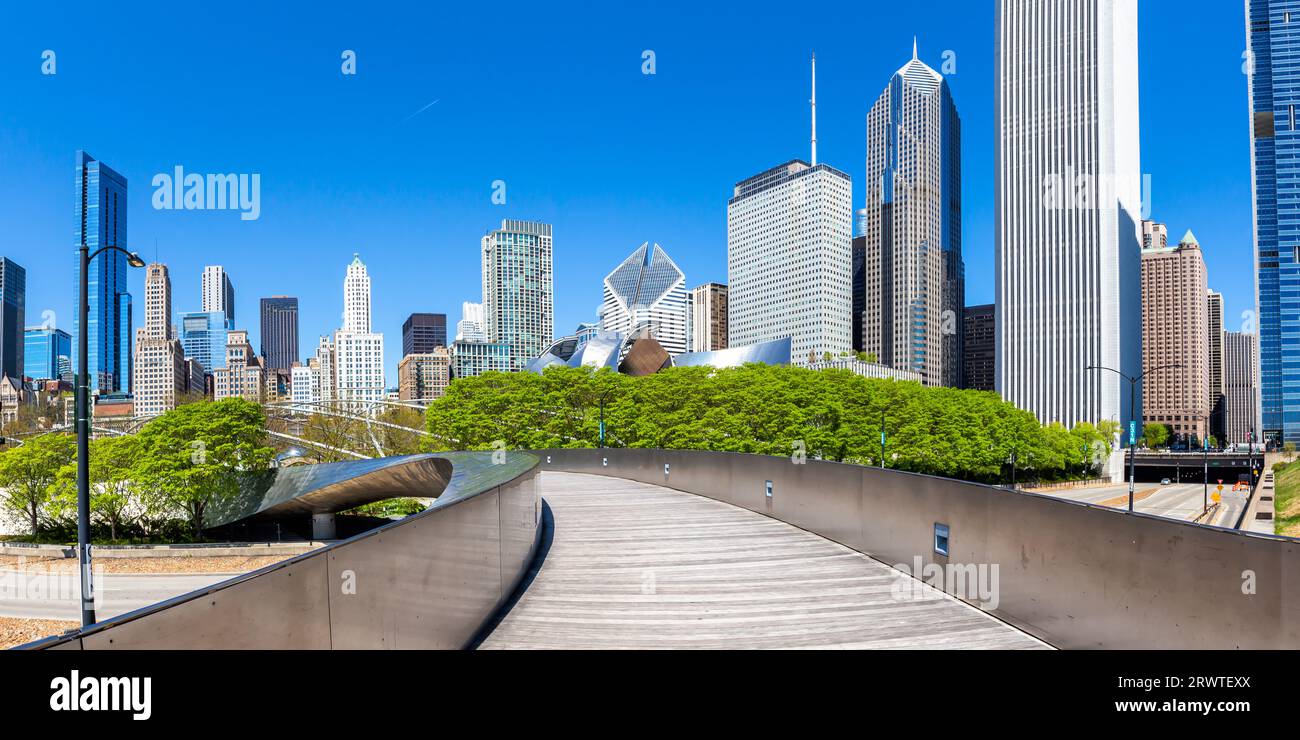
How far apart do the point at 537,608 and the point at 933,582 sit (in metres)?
4.77

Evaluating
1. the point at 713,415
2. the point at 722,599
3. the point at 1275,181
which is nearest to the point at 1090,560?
the point at 722,599

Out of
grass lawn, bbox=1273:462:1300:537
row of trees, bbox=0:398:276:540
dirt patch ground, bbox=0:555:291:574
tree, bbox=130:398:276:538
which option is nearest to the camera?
grass lawn, bbox=1273:462:1300:537

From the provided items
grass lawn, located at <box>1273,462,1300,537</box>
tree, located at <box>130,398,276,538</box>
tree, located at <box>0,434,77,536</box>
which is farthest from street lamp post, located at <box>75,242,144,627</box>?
tree, located at <box>0,434,77,536</box>

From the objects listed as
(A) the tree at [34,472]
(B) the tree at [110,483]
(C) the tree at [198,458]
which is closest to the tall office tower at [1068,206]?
(C) the tree at [198,458]

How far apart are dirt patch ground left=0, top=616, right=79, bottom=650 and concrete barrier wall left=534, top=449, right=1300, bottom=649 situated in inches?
1359

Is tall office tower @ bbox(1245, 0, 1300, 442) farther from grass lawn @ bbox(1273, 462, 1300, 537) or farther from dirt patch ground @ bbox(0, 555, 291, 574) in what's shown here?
dirt patch ground @ bbox(0, 555, 291, 574)

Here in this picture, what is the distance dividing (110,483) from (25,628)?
82.7 ft

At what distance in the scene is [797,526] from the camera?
14117 mm

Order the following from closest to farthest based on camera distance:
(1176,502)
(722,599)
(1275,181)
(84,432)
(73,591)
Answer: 1. (722,599)
2. (84,432)
3. (73,591)
4. (1176,502)
5. (1275,181)

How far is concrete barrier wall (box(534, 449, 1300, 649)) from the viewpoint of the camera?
4.90 meters

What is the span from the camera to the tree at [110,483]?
52.4 metres

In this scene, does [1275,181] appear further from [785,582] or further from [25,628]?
[25,628]

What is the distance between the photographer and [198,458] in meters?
51.9
